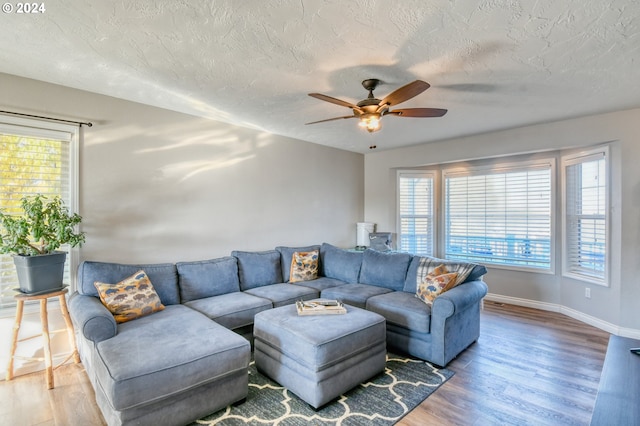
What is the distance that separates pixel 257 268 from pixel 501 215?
3877 millimetres

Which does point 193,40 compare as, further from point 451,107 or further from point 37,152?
point 451,107

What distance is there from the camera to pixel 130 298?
276cm

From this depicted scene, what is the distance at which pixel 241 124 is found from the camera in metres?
4.24

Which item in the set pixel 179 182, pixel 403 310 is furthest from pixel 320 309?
pixel 179 182

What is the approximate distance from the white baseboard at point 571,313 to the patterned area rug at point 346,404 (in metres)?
2.43

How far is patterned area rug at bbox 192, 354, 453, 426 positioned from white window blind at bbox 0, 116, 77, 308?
2.17 meters

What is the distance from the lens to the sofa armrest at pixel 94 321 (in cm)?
221

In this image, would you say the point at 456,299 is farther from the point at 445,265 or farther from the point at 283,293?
the point at 283,293

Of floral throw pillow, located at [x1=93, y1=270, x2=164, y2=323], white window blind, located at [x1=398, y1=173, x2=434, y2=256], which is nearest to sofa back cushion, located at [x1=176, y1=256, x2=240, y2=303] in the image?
floral throw pillow, located at [x1=93, y1=270, x2=164, y2=323]

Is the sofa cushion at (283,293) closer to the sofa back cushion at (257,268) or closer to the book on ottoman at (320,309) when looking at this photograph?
the sofa back cushion at (257,268)

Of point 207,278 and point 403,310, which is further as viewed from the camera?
point 207,278

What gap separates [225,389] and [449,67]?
9.72 ft

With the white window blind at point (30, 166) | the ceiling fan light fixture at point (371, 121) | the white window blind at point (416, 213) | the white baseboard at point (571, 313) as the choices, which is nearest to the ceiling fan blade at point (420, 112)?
the ceiling fan light fixture at point (371, 121)

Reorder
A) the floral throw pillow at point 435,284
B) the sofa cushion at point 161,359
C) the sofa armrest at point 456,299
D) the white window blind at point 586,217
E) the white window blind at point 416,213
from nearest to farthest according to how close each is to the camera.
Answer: the sofa cushion at point 161,359 → the sofa armrest at point 456,299 → the floral throw pillow at point 435,284 → the white window blind at point 586,217 → the white window blind at point 416,213
